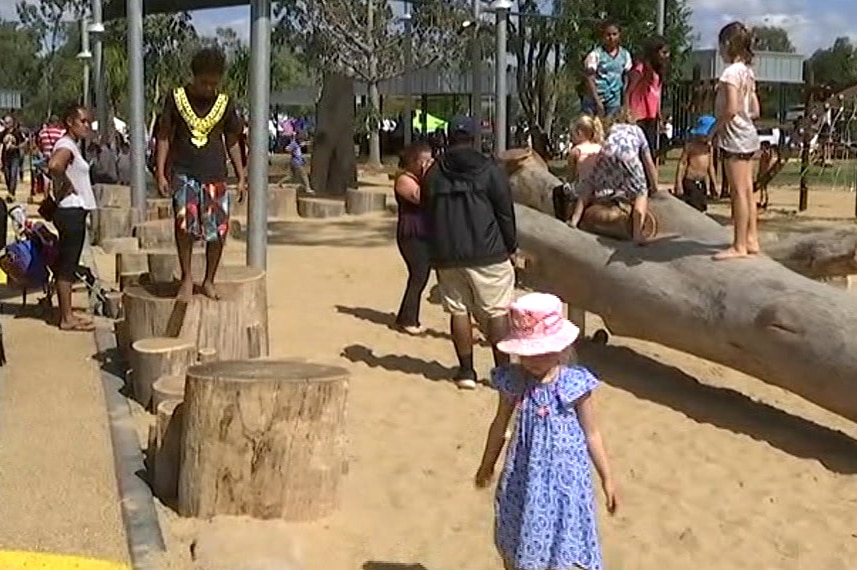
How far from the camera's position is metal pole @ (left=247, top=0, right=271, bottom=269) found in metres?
9.16

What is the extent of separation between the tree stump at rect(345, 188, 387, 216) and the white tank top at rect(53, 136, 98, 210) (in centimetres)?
1034

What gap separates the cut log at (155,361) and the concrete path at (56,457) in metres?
0.27

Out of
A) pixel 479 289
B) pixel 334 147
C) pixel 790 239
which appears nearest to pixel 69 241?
pixel 479 289

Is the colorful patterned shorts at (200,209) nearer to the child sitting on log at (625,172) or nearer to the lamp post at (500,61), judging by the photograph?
the child sitting on log at (625,172)

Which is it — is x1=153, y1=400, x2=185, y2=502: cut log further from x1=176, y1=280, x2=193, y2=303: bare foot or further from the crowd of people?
x1=176, y1=280, x2=193, y2=303: bare foot

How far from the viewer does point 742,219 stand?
344 inches

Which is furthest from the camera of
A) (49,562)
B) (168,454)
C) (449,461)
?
(449,461)

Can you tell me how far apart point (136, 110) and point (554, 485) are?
1278cm

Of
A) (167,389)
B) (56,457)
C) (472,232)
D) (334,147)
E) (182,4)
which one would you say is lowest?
(56,457)

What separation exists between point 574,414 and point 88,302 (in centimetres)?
806

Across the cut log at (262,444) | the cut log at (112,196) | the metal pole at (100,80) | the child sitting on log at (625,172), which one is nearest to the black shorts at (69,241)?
the child sitting on log at (625,172)

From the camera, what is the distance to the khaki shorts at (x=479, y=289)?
8.41 meters

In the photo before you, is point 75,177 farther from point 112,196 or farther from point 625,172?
point 112,196

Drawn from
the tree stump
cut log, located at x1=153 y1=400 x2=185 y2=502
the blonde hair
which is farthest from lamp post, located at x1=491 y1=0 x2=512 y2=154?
cut log, located at x1=153 y1=400 x2=185 y2=502
